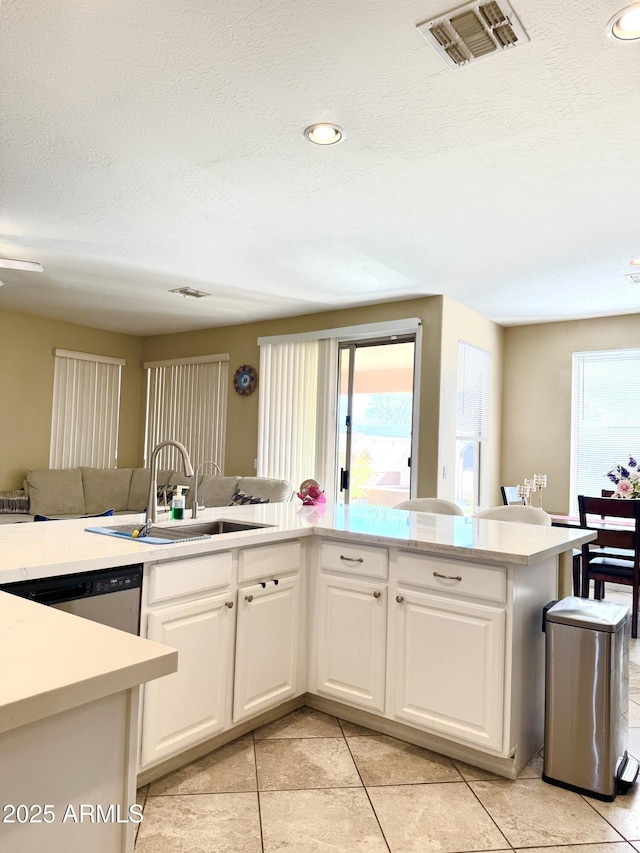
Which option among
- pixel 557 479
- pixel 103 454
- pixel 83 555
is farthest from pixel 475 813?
pixel 103 454

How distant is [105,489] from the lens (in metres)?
6.55

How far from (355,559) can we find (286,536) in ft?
1.07

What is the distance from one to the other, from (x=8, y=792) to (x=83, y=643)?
0.23m

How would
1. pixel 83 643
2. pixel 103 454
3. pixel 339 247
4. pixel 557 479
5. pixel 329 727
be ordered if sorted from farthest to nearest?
pixel 103 454 < pixel 557 479 < pixel 339 247 < pixel 329 727 < pixel 83 643

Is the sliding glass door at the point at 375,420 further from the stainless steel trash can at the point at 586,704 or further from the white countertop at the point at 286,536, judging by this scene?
the stainless steel trash can at the point at 586,704

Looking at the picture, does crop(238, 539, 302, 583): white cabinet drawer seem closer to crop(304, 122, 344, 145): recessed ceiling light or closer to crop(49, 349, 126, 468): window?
crop(304, 122, 344, 145): recessed ceiling light

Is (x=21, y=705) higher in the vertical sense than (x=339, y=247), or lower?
lower

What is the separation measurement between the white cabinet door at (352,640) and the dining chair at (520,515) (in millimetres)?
1080

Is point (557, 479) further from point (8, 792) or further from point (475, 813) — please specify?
point (8, 792)

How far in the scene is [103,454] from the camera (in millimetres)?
7277

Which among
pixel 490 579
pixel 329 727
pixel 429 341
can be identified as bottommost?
pixel 329 727

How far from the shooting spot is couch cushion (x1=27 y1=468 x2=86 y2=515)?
6.06 meters

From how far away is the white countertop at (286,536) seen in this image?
1.89 metres

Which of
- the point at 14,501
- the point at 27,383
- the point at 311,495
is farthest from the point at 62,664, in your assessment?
the point at 27,383
